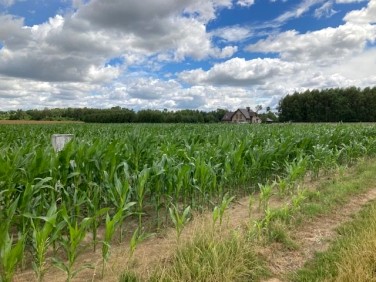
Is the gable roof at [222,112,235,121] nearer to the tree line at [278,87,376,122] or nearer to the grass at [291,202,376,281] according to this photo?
the tree line at [278,87,376,122]

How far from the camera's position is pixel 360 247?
3.50 metres

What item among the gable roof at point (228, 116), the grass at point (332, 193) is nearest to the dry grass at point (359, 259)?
the grass at point (332, 193)

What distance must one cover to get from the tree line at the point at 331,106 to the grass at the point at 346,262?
7437cm

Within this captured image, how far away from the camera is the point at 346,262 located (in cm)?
332

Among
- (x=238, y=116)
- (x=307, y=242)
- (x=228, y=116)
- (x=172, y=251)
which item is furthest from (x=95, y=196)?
(x=238, y=116)

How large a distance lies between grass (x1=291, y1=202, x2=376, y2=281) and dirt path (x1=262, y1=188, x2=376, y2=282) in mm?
137

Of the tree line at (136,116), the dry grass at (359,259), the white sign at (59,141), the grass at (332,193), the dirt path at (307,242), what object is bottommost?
the dirt path at (307,242)

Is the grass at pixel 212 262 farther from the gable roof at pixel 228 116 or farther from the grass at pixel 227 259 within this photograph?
the gable roof at pixel 228 116

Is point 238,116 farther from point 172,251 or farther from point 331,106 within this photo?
point 172,251

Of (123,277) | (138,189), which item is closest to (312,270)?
(123,277)

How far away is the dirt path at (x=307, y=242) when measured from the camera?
11.8 feet

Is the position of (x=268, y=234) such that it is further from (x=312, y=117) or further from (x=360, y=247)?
(x=312, y=117)

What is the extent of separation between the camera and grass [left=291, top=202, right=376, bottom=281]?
301 centimetres

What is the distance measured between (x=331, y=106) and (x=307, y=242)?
3130 inches
